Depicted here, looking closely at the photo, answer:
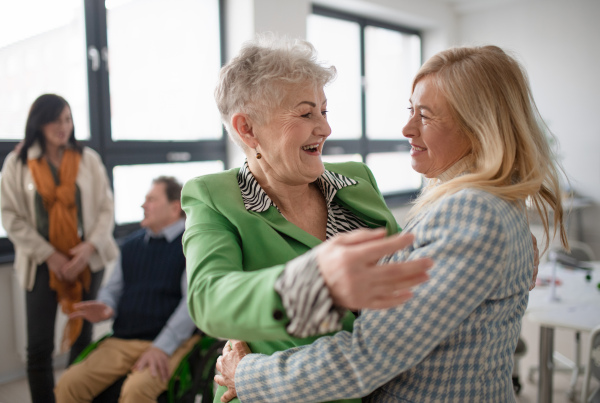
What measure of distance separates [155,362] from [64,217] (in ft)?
3.95

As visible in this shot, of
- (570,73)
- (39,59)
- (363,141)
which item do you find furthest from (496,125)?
(570,73)

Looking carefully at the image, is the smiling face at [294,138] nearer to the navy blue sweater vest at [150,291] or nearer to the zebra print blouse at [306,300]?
the zebra print blouse at [306,300]

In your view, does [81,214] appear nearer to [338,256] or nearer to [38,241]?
[38,241]

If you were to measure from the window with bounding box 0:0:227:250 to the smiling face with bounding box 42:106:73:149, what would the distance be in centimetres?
53

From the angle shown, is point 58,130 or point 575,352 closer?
point 58,130

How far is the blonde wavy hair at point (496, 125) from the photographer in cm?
96

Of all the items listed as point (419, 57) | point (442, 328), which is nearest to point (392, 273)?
point (442, 328)

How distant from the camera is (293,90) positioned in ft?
3.73

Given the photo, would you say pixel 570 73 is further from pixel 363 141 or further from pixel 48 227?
pixel 48 227

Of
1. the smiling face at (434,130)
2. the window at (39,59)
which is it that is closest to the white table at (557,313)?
the smiling face at (434,130)

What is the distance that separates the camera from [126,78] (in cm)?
380

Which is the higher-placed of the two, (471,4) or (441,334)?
(471,4)

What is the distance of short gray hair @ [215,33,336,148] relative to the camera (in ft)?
3.68

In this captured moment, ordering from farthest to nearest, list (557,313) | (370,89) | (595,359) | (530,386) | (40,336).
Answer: (370,89)
(530,386)
(40,336)
(557,313)
(595,359)
